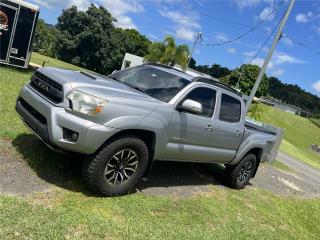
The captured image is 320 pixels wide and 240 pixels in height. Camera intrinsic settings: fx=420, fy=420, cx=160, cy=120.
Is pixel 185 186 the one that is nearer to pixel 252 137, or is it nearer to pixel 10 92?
pixel 252 137

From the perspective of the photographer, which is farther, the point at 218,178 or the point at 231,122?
the point at 218,178

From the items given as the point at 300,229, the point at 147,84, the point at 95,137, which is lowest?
the point at 300,229

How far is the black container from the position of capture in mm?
15305

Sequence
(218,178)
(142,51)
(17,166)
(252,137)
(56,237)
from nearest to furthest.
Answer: (56,237)
(17,166)
(252,137)
(218,178)
(142,51)

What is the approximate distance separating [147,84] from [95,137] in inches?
75.4

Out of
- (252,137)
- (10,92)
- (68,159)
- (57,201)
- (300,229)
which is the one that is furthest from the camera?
(10,92)

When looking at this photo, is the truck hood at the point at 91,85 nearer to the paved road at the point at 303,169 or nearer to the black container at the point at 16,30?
the black container at the point at 16,30

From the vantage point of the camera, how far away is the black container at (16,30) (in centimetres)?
1530

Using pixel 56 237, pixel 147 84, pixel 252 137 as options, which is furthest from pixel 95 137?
pixel 252 137

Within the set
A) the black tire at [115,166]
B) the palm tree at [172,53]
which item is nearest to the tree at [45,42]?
the palm tree at [172,53]

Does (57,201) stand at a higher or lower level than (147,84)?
lower

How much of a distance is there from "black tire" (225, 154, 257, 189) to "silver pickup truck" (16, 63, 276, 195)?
34.0 inches

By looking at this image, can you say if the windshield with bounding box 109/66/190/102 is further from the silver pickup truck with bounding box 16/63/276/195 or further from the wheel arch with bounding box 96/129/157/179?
the wheel arch with bounding box 96/129/157/179

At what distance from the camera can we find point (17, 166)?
6.25m
